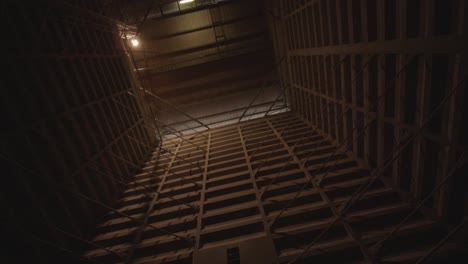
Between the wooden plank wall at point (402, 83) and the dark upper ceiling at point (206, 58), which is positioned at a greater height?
the dark upper ceiling at point (206, 58)

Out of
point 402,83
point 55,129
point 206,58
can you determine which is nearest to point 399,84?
point 402,83

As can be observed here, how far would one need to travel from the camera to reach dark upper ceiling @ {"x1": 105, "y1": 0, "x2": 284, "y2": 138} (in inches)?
526

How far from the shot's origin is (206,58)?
13953mm

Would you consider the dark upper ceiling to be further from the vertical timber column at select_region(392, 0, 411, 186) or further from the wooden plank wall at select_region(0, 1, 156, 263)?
the vertical timber column at select_region(392, 0, 411, 186)

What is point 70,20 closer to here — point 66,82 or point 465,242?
point 66,82

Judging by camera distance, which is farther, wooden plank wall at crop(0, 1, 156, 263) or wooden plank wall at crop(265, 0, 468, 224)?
wooden plank wall at crop(0, 1, 156, 263)

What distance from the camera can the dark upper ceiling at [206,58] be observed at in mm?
13352

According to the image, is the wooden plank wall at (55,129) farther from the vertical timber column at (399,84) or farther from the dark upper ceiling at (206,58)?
the vertical timber column at (399,84)

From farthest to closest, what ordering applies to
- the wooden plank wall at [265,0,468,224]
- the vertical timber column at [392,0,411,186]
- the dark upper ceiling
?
the dark upper ceiling, the vertical timber column at [392,0,411,186], the wooden plank wall at [265,0,468,224]

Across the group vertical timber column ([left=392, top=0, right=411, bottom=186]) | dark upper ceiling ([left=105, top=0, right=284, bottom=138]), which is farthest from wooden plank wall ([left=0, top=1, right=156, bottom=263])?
vertical timber column ([left=392, top=0, right=411, bottom=186])

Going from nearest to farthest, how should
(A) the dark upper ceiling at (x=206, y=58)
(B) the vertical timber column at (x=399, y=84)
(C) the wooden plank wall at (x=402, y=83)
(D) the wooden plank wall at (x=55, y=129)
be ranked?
(C) the wooden plank wall at (x=402, y=83) → (B) the vertical timber column at (x=399, y=84) → (D) the wooden plank wall at (x=55, y=129) → (A) the dark upper ceiling at (x=206, y=58)

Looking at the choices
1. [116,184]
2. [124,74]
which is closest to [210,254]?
[116,184]

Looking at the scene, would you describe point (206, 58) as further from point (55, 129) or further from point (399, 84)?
point (399, 84)

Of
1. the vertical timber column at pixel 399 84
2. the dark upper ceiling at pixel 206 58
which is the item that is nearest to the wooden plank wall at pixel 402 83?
the vertical timber column at pixel 399 84
